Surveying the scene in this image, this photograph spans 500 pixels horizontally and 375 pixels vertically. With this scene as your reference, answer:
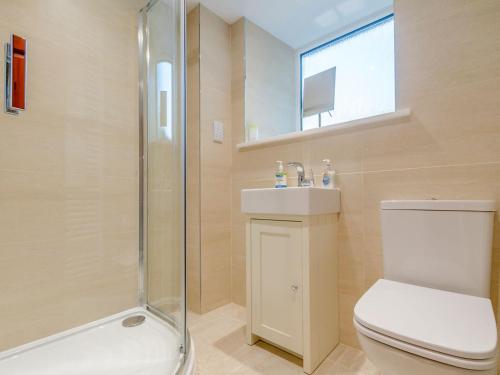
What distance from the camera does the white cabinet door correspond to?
3.77ft

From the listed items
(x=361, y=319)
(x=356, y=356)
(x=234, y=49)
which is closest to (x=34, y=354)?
(x=361, y=319)

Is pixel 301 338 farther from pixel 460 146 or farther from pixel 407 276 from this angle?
pixel 460 146

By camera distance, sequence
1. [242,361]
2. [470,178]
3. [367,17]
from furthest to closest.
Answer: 1. [367,17]
2. [242,361]
3. [470,178]

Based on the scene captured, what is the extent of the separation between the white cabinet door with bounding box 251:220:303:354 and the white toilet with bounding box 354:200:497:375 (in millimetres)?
332

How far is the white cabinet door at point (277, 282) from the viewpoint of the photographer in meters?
1.15

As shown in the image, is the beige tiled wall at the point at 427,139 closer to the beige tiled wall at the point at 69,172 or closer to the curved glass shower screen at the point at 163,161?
the curved glass shower screen at the point at 163,161

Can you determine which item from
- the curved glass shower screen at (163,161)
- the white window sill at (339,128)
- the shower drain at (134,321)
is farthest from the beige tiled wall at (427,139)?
the shower drain at (134,321)

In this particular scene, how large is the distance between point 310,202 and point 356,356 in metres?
0.77

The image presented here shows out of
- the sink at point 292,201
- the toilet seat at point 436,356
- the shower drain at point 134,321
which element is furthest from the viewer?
the shower drain at point 134,321

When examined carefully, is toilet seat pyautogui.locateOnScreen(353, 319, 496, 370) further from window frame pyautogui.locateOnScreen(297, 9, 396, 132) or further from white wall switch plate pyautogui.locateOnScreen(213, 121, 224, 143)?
white wall switch plate pyautogui.locateOnScreen(213, 121, 224, 143)

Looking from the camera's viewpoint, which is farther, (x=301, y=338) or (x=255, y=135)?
(x=255, y=135)

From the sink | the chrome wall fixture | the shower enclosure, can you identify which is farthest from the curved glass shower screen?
the chrome wall fixture

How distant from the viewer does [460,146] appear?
1059 millimetres

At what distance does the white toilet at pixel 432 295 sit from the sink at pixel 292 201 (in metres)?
0.23
